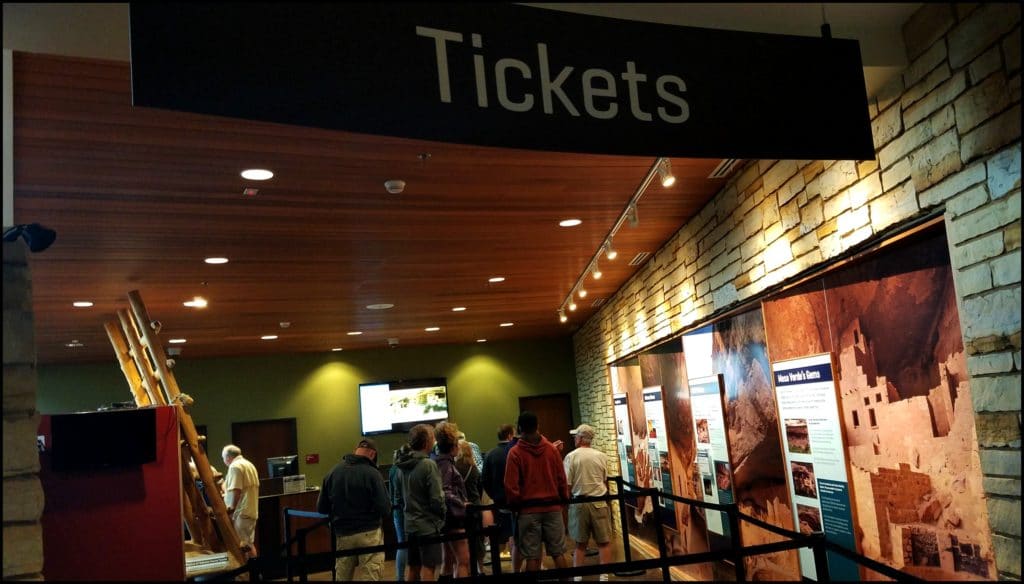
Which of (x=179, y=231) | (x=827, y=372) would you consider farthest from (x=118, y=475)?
(x=827, y=372)

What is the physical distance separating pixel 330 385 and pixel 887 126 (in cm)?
1181

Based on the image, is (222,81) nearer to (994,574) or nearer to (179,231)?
(994,574)

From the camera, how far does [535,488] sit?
568cm

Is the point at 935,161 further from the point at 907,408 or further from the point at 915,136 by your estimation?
the point at 907,408

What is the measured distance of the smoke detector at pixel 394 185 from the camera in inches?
175

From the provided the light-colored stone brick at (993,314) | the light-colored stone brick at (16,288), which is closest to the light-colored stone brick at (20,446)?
the light-colored stone brick at (16,288)

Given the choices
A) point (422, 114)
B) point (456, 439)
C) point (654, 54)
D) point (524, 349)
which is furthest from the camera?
point (524, 349)

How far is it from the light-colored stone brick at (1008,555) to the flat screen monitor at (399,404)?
38.1ft

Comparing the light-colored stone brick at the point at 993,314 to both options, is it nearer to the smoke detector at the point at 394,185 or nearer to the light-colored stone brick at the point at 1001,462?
the light-colored stone brick at the point at 1001,462

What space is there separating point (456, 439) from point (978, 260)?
4.27 m

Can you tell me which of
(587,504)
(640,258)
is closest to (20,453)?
(587,504)

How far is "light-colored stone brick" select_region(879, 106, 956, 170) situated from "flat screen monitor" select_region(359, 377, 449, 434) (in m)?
11.4

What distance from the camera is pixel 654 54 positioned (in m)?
2.03

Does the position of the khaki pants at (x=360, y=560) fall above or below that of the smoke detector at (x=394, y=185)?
below
